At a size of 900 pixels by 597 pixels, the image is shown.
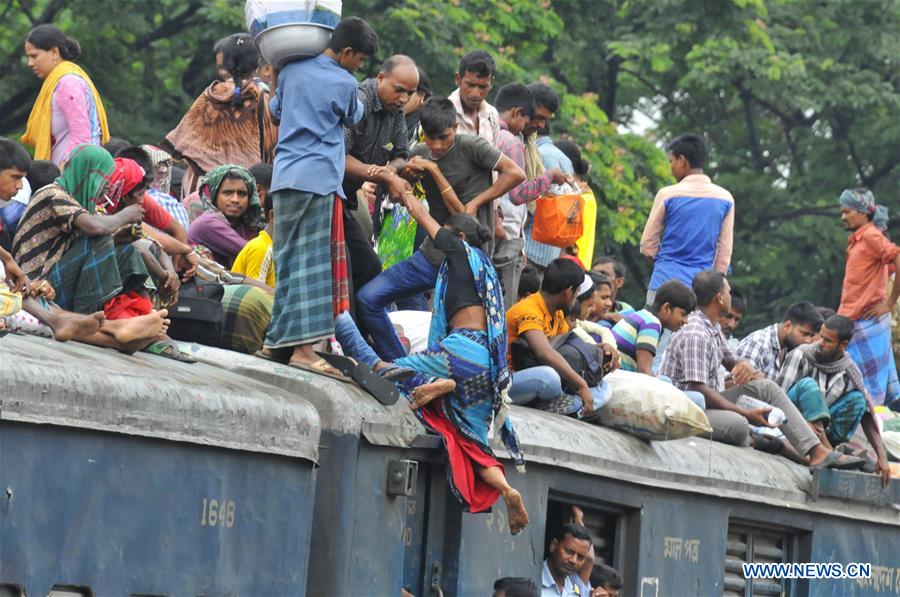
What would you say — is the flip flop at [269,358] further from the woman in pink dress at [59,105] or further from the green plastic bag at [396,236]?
the woman in pink dress at [59,105]

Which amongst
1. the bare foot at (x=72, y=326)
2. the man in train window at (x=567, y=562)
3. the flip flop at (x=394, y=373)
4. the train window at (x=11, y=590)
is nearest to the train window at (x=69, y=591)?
the train window at (x=11, y=590)

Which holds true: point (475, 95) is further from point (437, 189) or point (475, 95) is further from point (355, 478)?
point (355, 478)

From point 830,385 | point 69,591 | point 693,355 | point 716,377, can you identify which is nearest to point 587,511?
point 693,355

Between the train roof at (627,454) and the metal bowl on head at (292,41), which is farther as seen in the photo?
the metal bowl on head at (292,41)

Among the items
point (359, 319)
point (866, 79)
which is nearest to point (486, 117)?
point (359, 319)

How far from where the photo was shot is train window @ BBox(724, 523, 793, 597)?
10.4 metres

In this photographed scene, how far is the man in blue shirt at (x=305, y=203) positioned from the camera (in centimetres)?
764

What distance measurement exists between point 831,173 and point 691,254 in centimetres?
1006

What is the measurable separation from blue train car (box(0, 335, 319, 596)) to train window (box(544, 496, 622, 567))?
2379mm

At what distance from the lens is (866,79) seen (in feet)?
66.1

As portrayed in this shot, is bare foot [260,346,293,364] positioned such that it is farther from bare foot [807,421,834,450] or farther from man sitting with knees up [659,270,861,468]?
bare foot [807,421,834,450]

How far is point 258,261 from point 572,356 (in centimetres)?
161

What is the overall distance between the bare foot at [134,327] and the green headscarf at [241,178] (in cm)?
222

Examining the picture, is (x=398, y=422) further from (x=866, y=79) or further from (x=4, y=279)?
(x=866, y=79)
